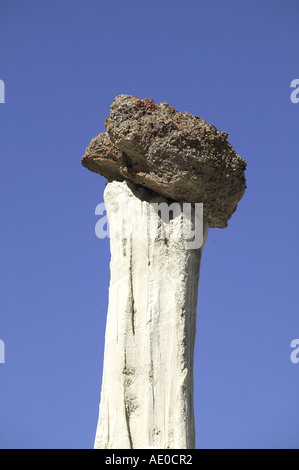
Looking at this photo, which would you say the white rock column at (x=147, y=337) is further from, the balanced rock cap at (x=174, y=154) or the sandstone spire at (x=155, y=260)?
the balanced rock cap at (x=174, y=154)

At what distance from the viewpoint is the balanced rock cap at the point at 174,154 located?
15.3 meters

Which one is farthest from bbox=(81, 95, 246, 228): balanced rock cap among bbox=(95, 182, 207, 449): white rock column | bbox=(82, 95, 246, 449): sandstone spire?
bbox=(95, 182, 207, 449): white rock column

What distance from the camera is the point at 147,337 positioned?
49.3 feet

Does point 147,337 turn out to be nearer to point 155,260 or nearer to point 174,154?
point 155,260

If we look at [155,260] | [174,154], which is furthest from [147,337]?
[174,154]

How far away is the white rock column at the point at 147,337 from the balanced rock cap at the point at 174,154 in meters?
0.45

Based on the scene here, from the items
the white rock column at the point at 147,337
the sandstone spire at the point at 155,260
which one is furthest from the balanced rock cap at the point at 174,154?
the white rock column at the point at 147,337

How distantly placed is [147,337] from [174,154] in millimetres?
2728

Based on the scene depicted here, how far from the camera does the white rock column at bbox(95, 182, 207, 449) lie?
48.2 feet

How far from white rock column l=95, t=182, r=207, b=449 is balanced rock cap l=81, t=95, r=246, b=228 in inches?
17.8

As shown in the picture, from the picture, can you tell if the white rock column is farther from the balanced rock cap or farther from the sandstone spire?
the balanced rock cap

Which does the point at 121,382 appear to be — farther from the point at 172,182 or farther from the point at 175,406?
the point at 172,182

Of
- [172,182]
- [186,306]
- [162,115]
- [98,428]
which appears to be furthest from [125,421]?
[162,115]
